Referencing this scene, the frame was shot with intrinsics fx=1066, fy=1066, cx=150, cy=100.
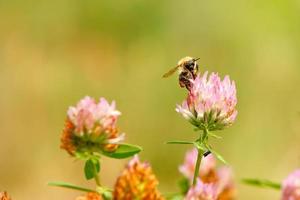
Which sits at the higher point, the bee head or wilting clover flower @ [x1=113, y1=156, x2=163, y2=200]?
the bee head

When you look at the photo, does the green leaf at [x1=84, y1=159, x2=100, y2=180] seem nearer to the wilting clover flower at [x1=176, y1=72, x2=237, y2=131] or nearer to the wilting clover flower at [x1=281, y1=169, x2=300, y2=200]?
the wilting clover flower at [x1=176, y1=72, x2=237, y2=131]

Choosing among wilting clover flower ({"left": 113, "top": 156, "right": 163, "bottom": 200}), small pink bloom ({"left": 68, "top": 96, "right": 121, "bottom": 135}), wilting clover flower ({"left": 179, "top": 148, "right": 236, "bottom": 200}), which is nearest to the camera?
wilting clover flower ({"left": 113, "top": 156, "right": 163, "bottom": 200})

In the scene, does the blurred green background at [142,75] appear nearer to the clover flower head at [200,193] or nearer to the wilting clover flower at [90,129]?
the wilting clover flower at [90,129]

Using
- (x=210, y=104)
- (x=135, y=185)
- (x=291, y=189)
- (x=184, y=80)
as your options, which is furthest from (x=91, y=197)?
(x=184, y=80)

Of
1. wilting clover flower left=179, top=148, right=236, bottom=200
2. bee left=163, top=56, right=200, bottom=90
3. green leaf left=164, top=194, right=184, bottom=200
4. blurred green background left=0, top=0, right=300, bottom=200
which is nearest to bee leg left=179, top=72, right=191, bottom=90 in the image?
bee left=163, top=56, right=200, bottom=90

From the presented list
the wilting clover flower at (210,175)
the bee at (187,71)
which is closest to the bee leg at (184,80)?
the bee at (187,71)

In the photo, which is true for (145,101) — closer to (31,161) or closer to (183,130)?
(183,130)

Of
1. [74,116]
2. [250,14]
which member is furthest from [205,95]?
[250,14]
